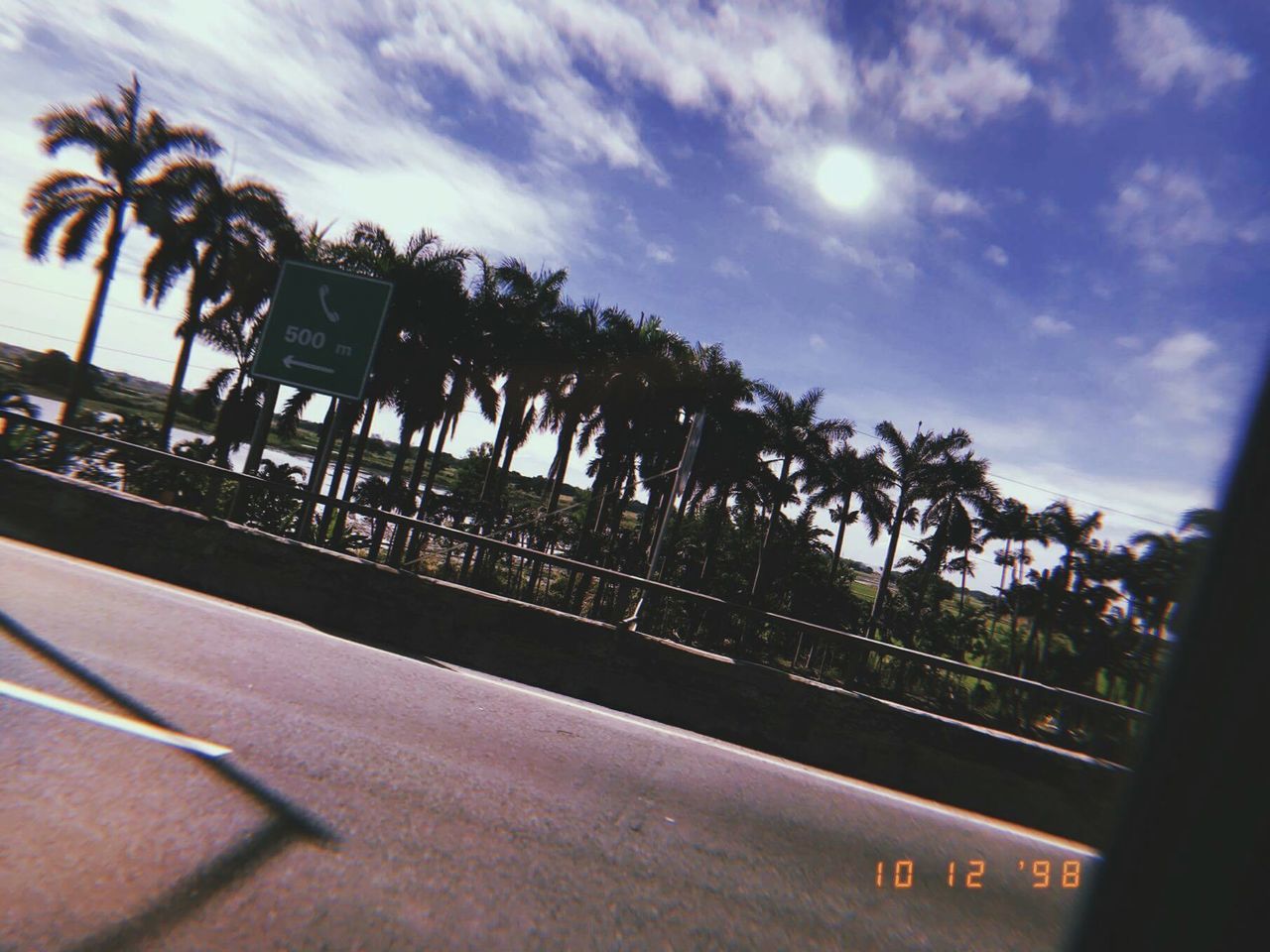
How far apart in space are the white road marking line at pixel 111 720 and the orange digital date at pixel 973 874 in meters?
4.14

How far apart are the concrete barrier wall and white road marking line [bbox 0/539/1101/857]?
19 cm

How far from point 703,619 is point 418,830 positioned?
5.57 meters

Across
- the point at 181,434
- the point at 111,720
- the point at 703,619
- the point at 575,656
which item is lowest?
the point at 111,720

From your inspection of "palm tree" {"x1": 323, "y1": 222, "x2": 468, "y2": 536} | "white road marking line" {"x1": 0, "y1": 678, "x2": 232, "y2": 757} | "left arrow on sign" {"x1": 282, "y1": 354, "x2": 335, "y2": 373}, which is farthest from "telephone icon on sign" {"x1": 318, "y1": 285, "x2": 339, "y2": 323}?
"palm tree" {"x1": 323, "y1": 222, "x2": 468, "y2": 536}

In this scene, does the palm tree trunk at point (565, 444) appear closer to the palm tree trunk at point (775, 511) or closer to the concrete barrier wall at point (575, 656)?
the palm tree trunk at point (775, 511)

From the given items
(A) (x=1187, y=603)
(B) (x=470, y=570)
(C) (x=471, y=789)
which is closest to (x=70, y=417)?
(B) (x=470, y=570)

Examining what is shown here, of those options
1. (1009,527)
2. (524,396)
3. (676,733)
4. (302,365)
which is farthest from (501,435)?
(1009,527)

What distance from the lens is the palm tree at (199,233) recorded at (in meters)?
27.9

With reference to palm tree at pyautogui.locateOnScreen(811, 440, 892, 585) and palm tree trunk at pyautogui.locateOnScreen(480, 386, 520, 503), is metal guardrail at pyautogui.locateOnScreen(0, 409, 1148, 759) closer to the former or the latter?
palm tree trunk at pyautogui.locateOnScreen(480, 386, 520, 503)

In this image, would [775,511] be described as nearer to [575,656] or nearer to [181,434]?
[575,656]

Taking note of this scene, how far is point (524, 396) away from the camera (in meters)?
33.3

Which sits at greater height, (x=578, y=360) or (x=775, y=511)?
(x=578, y=360)

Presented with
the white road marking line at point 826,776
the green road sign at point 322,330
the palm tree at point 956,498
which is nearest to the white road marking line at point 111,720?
the white road marking line at point 826,776

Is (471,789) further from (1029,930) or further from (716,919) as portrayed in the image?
(1029,930)
